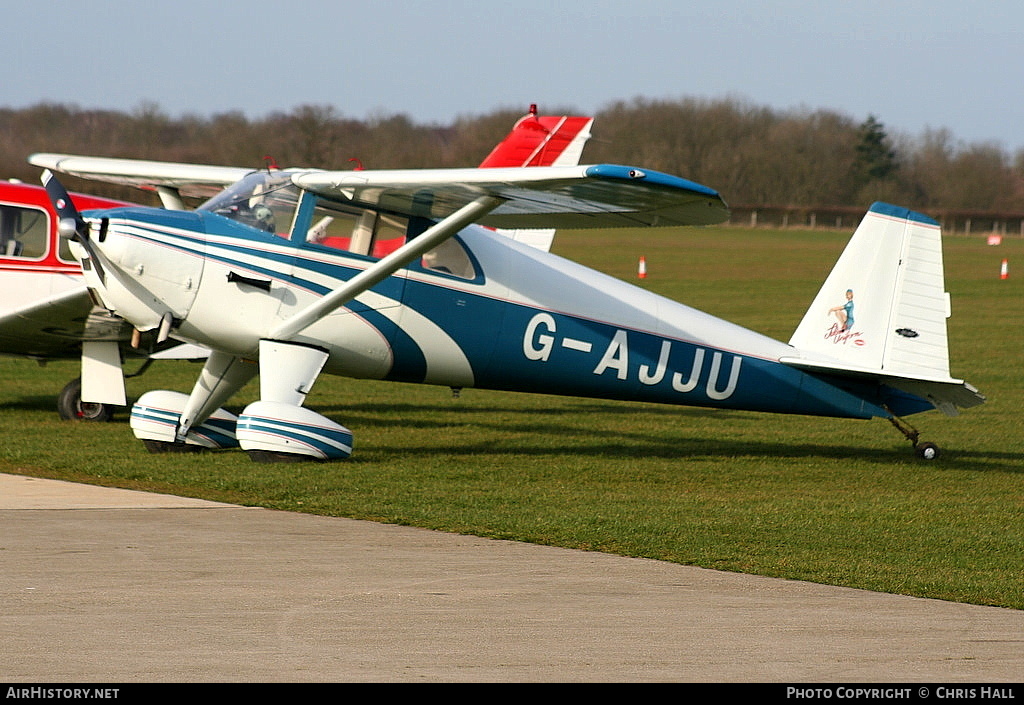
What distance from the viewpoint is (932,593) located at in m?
6.50

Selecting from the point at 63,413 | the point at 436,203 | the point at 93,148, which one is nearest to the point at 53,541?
the point at 436,203

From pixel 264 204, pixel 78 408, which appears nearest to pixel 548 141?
pixel 78 408

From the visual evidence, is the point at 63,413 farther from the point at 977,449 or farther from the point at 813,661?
the point at 813,661

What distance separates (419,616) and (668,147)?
88.5m

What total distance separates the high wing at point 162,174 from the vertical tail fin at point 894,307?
203 inches

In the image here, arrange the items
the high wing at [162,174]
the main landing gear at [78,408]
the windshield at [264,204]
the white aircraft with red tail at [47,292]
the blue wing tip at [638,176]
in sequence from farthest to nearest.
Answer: the main landing gear at [78,408] < the white aircraft with red tail at [47,292] < the high wing at [162,174] < the windshield at [264,204] < the blue wing tip at [638,176]

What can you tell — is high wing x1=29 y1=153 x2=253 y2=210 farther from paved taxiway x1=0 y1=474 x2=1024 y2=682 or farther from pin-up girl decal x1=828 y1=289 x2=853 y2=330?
pin-up girl decal x1=828 y1=289 x2=853 y2=330

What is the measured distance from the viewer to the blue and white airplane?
1006 cm

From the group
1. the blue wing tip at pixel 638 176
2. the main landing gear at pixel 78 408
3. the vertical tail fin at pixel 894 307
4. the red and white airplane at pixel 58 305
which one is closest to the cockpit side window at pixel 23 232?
the red and white airplane at pixel 58 305

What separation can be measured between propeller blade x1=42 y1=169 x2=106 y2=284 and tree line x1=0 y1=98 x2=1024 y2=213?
146ft

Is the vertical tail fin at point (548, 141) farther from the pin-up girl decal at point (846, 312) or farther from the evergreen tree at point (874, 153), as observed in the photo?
the evergreen tree at point (874, 153)

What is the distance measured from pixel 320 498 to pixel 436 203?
2.79 m

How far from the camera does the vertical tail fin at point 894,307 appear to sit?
36.3 ft

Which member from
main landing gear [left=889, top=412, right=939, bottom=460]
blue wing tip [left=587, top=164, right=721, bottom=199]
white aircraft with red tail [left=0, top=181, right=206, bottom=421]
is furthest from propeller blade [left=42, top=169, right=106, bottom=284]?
main landing gear [left=889, top=412, right=939, bottom=460]
